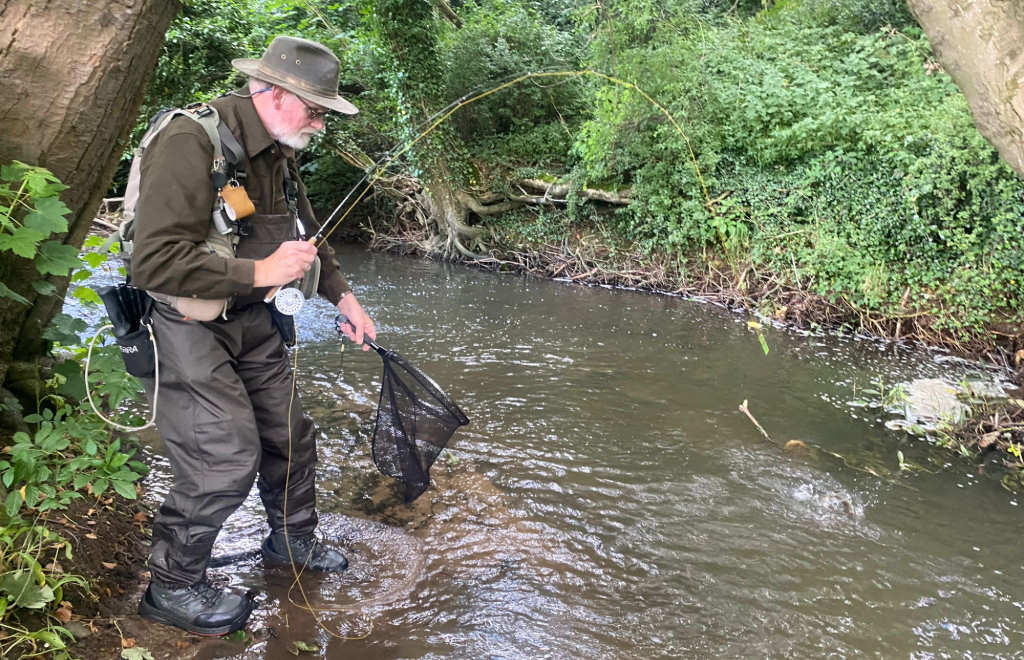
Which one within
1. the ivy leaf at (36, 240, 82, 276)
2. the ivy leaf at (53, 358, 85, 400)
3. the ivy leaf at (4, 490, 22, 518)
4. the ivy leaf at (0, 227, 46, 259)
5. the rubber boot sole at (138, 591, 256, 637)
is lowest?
the rubber boot sole at (138, 591, 256, 637)

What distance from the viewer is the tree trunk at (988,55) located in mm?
2619

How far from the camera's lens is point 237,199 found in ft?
8.98

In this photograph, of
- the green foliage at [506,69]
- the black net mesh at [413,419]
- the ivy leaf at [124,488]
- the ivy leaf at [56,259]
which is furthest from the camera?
the green foliage at [506,69]

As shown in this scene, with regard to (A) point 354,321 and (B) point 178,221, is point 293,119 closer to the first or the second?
(B) point 178,221

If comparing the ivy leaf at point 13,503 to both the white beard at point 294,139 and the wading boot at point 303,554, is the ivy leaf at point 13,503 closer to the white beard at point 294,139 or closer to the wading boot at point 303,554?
the wading boot at point 303,554

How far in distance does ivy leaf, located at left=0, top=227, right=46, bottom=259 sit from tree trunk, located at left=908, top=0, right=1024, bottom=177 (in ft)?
11.4


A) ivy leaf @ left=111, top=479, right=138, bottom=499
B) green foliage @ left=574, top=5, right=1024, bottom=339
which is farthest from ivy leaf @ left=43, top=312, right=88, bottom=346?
green foliage @ left=574, top=5, right=1024, bottom=339

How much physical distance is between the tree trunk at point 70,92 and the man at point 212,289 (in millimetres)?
538

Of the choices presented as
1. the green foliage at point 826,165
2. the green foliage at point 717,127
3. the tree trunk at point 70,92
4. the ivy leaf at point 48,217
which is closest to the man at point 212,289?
the ivy leaf at point 48,217

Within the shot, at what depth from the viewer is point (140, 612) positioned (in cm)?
279

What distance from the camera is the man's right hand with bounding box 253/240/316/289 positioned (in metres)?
2.71

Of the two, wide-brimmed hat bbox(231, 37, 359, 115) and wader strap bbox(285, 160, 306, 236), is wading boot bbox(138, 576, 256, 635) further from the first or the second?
wide-brimmed hat bbox(231, 37, 359, 115)

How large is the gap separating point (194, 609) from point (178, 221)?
148cm

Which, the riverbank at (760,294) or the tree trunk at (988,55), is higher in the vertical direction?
the tree trunk at (988,55)
